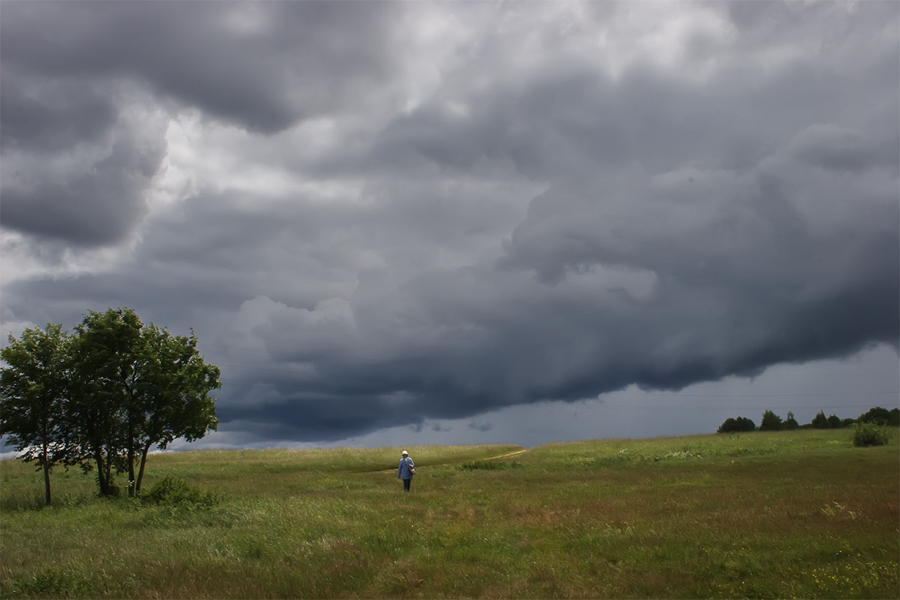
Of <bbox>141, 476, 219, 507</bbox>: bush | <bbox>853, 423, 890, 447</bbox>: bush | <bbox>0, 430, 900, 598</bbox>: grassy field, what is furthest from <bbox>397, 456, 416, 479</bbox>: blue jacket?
<bbox>853, 423, 890, 447</bbox>: bush

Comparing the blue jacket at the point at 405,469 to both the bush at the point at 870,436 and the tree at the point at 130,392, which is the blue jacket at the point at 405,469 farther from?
the bush at the point at 870,436

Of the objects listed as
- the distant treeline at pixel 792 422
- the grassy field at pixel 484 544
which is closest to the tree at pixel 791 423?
the distant treeline at pixel 792 422

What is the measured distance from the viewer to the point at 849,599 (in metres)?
11.7

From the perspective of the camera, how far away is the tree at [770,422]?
134375 mm

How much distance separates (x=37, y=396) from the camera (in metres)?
34.1

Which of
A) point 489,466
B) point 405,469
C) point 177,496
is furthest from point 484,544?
point 489,466

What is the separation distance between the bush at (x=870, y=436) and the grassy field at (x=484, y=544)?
115 feet

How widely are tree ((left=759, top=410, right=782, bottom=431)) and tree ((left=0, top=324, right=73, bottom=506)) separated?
136 metres

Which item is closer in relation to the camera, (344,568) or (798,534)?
(344,568)

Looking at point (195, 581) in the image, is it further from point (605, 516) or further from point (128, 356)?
point (128, 356)

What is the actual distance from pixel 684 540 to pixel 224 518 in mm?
15185

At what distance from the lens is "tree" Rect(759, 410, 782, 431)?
134 meters

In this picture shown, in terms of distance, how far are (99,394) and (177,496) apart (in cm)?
1199

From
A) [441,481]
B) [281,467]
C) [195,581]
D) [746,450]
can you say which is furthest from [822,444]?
[195,581]
